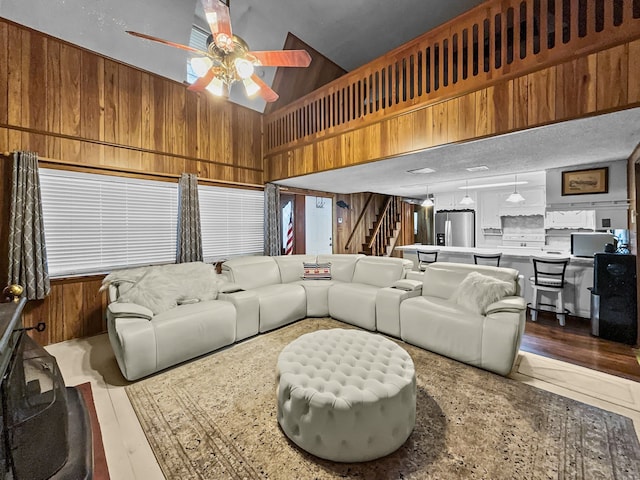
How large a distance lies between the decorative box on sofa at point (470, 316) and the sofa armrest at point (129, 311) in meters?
2.71

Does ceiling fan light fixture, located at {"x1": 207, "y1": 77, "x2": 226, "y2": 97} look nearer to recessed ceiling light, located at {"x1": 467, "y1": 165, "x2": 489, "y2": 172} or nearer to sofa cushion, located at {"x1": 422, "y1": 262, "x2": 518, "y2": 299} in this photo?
sofa cushion, located at {"x1": 422, "y1": 262, "x2": 518, "y2": 299}

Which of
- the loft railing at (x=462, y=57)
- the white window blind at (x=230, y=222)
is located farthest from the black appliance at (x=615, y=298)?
the white window blind at (x=230, y=222)

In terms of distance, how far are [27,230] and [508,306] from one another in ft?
16.3

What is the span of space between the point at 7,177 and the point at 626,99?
5.77 meters

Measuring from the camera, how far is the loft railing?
2.12m

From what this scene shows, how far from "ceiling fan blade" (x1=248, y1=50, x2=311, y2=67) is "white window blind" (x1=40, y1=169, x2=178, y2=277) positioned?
2.60 meters

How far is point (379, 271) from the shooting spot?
4105 millimetres

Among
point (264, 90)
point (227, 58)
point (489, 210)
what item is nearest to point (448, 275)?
point (264, 90)

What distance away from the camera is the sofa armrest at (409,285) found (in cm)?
346

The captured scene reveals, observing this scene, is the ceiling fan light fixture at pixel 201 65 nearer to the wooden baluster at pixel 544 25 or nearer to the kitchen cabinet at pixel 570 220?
the wooden baluster at pixel 544 25

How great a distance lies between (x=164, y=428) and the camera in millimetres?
1849

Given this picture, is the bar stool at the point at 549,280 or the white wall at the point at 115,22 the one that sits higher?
the white wall at the point at 115,22

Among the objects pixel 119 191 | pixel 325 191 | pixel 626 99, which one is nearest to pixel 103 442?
pixel 119 191

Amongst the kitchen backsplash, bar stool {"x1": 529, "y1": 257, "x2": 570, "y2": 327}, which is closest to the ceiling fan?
bar stool {"x1": 529, "y1": 257, "x2": 570, "y2": 327}
